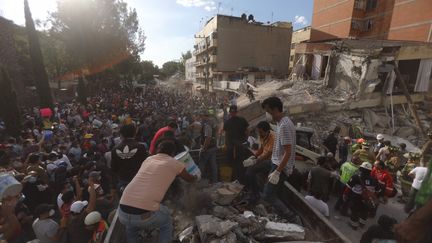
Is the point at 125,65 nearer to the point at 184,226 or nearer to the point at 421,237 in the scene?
the point at 184,226

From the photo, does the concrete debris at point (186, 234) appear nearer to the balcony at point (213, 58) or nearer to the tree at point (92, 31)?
the tree at point (92, 31)

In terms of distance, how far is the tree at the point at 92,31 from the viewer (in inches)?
1011

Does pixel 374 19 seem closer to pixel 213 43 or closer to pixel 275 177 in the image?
pixel 213 43

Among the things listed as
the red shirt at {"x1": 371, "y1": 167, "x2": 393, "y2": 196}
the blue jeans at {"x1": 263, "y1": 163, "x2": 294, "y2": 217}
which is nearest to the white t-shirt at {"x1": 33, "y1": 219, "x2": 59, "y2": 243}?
the blue jeans at {"x1": 263, "y1": 163, "x2": 294, "y2": 217}

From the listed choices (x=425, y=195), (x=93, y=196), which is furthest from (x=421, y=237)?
(x=93, y=196)

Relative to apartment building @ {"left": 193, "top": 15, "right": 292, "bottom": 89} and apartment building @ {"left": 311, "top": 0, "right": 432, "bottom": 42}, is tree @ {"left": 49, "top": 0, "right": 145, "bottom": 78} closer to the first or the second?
apartment building @ {"left": 193, "top": 15, "right": 292, "bottom": 89}

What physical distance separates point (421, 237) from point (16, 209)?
17.2ft

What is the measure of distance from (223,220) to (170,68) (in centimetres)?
10577

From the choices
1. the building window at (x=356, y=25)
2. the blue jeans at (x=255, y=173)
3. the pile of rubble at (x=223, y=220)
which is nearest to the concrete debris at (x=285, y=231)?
the pile of rubble at (x=223, y=220)

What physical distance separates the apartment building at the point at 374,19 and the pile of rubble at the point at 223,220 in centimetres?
2826

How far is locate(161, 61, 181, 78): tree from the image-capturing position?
10031 cm

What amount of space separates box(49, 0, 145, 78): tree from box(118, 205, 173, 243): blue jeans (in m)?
28.5

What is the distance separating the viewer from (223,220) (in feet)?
11.1

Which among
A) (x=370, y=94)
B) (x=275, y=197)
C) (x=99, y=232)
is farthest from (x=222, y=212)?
(x=370, y=94)
